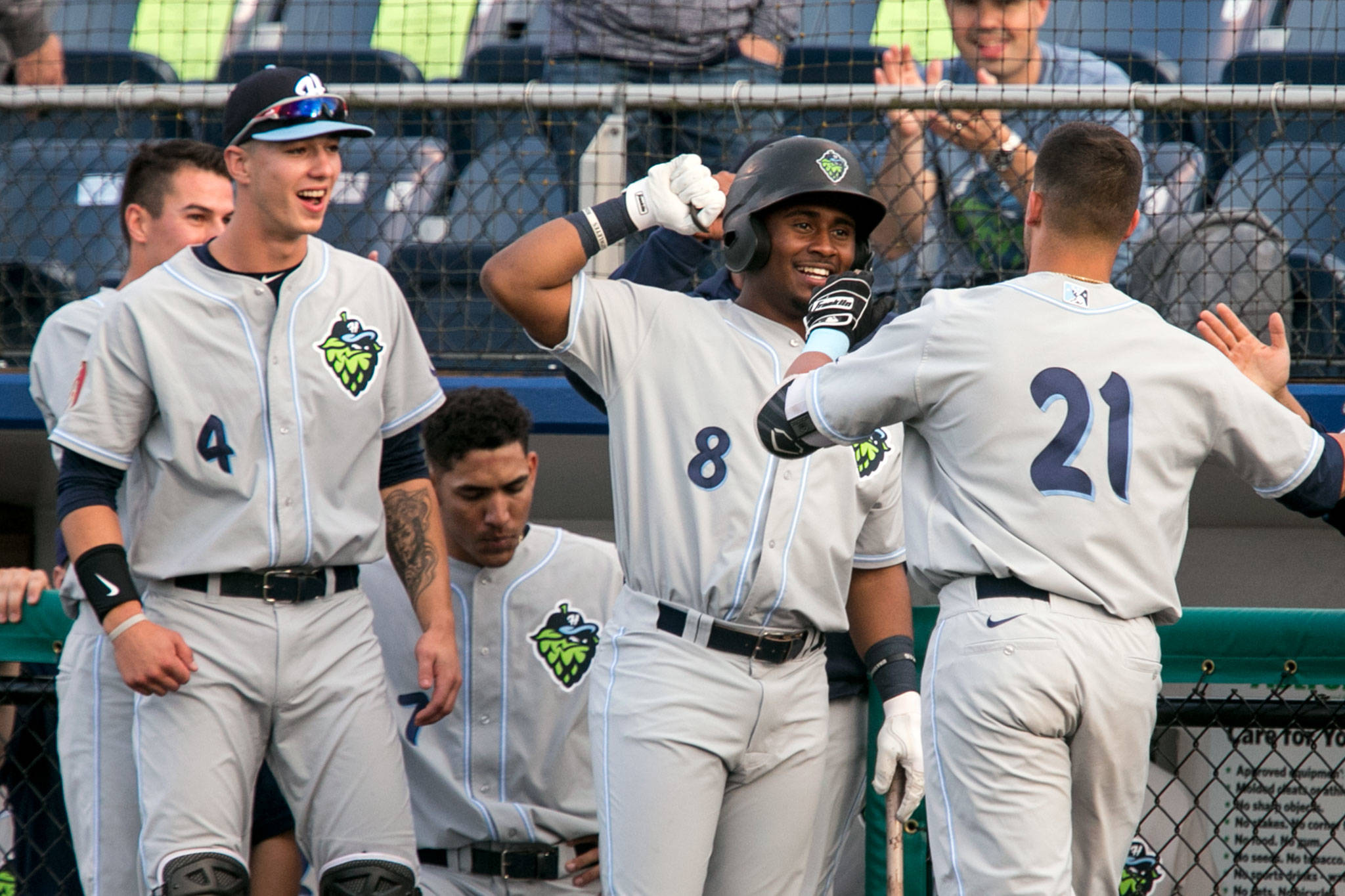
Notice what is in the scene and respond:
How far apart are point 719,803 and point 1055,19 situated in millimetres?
3240

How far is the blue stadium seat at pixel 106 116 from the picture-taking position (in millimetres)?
4707

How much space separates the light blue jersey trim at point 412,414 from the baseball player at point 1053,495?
0.88 metres

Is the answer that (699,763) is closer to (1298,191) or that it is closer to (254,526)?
(254,526)

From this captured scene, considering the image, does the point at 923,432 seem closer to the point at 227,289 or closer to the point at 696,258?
the point at 696,258

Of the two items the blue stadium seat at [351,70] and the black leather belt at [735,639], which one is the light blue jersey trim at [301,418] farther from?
the blue stadium seat at [351,70]

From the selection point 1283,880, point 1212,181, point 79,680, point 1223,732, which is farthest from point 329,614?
point 1212,181

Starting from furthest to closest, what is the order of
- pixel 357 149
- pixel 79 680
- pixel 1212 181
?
pixel 357 149 < pixel 1212 181 < pixel 79 680

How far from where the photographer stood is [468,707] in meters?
3.11

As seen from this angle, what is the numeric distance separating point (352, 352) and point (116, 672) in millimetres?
707

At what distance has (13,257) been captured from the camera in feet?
15.3

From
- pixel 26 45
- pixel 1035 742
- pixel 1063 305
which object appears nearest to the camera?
pixel 1035 742

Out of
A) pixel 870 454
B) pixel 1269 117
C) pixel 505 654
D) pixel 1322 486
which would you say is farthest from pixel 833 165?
pixel 1269 117

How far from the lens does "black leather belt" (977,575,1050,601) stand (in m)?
2.17

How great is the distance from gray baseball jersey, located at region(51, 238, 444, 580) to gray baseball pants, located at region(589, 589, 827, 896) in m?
0.59
